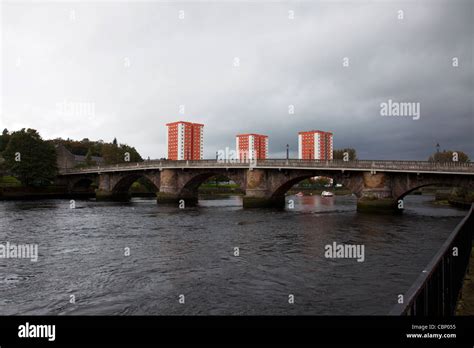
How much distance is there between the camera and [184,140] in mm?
138875

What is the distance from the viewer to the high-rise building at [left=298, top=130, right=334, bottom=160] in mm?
144038

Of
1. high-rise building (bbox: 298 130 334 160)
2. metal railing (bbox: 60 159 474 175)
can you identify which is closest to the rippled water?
metal railing (bbox: 60 159 474 175)

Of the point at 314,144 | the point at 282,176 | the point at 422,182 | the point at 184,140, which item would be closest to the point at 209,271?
the point at 422,182

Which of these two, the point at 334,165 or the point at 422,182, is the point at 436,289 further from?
the point at 334,165

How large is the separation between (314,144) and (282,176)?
320 ft

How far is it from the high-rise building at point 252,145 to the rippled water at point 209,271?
363 ft

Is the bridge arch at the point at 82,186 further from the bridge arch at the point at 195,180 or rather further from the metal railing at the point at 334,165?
the bridge arch at the point at 195,180

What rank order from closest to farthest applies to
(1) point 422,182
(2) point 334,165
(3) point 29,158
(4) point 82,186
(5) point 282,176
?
(1) point 422,182, (2) point 334,165, (5) point 282,176, (3) point 29,158, (4) point 82,186

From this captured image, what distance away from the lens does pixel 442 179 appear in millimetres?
37719

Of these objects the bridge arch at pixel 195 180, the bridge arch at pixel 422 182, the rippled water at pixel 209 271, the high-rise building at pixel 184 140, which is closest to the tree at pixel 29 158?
the bridge arch at pixel 195 180

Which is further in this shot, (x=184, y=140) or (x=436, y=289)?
(x=184, y=140)
